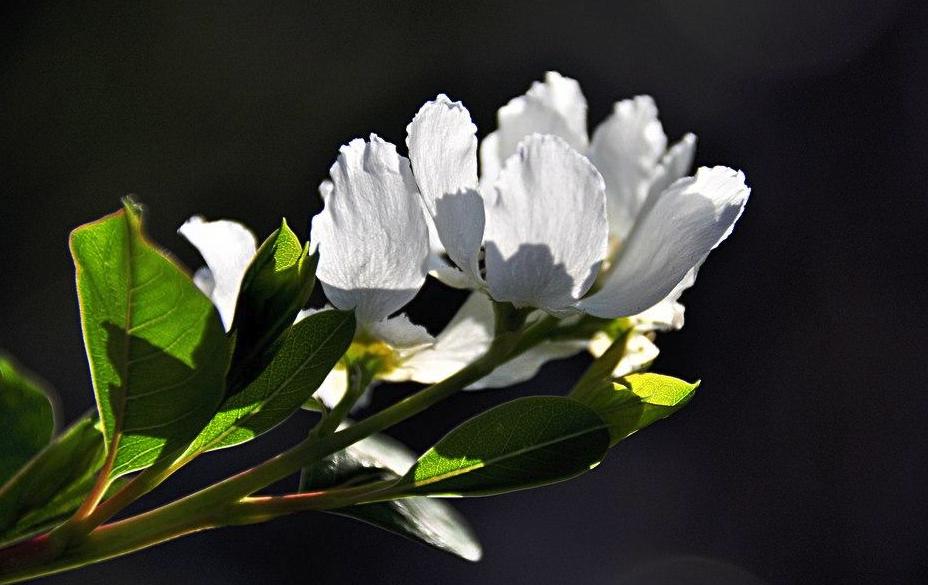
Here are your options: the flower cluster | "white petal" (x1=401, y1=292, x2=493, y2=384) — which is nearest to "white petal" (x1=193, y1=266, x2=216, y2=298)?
the flower cluster

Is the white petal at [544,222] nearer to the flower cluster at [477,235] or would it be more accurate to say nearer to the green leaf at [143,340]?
the flower cluster at [477,235]

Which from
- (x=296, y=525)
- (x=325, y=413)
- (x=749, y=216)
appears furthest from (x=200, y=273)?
(x=749, y=216)

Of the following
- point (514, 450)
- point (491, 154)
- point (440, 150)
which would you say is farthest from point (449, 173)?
point (491, 154)

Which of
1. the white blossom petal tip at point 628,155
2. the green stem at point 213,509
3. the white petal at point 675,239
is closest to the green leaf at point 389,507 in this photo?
the green stem at point 213,509

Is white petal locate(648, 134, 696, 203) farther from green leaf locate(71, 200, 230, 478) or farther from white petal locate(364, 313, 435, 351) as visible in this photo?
green leaf locate(71, 200, 230, 478)

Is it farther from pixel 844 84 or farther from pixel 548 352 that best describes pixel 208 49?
pixel 548 352
